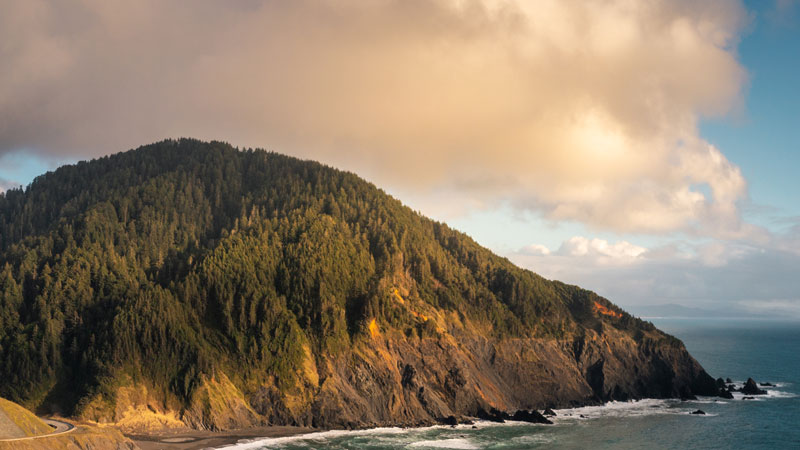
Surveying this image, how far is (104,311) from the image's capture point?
482ft

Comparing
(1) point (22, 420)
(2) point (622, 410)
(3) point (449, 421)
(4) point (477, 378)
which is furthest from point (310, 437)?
(2) point (622, 410)

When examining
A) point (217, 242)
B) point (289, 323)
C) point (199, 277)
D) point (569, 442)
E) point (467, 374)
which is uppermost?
point (217, 242)

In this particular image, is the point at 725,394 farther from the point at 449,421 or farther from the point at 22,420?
the point at 22,420

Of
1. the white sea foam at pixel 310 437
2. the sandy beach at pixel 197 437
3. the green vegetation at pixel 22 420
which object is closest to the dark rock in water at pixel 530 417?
the white sea foam at pixel 310 437

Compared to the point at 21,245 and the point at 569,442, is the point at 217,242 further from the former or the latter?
the point at 569,442

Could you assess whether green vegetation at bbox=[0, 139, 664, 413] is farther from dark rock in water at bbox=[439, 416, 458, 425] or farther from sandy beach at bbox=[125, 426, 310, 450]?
dark rock in water at bbox=[439, 416, 458, 425]

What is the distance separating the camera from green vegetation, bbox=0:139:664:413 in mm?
135875

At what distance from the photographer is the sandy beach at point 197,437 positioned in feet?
390

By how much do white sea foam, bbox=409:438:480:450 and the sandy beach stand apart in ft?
82.0

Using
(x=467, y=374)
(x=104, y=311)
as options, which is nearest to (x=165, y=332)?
(x=104, y=311)

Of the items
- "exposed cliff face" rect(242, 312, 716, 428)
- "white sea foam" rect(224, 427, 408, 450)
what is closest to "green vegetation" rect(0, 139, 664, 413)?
"exposed cliff face" rect(242, 312, 716, 428)

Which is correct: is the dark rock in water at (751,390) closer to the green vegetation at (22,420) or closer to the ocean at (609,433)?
the ocean at (609,433)

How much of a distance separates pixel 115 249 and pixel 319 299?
57.3 metres

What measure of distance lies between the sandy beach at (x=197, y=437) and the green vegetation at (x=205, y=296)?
1048 cm
